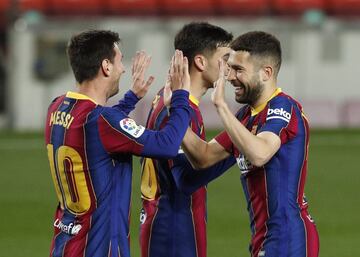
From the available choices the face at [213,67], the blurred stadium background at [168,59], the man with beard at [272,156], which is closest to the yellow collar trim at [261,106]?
the man with beard at [272,156]

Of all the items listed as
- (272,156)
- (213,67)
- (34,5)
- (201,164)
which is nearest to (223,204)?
(213,67)

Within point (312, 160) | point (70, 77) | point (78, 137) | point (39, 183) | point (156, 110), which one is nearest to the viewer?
point (78, 137)

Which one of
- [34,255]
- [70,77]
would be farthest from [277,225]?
[70,77]

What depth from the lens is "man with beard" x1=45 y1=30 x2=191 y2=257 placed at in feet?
22.0

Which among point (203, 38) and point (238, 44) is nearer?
point (238, 44)

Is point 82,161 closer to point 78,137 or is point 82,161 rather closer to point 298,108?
point 78,137

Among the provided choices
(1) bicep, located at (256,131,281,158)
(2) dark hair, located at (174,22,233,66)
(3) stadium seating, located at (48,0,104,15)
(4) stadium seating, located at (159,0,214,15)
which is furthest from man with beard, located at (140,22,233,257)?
(3) stadium seating, located at (48,0,104,15)

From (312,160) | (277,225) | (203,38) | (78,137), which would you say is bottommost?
(312,160)

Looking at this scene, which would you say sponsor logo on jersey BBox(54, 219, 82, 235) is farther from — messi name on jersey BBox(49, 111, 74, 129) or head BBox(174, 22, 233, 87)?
head BBox(174, 22, 233, 87)

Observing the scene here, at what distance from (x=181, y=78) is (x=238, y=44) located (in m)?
0.40

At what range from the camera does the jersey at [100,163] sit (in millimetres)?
6688

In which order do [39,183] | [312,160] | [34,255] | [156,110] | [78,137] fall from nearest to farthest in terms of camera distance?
[78,137]
[156,110]
[34,255]
[39,183]
[312,160]

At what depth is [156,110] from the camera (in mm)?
7668

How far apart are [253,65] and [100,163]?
1084 mm
